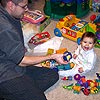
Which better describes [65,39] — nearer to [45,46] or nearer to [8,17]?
[45,46]

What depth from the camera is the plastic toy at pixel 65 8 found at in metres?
2.60

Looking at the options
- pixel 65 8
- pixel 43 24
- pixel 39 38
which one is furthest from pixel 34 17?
pixel 65 8

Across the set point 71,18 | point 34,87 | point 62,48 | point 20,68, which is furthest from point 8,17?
point 71,18

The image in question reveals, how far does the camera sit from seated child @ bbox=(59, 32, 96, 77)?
74.3 inches

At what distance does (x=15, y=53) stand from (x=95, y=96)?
0.76m

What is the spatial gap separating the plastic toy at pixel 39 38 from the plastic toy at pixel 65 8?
368 mm

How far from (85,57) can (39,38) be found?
611 millimetres

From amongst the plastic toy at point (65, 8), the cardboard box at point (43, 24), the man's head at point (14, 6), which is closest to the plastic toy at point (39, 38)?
the cardboard box at point (43, 24)

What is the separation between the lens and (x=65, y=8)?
2645 millimetres

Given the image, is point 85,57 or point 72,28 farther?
point 72,28

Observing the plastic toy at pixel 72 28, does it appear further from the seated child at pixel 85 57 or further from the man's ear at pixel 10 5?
the man's ear at pixel 10 5

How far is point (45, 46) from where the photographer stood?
2270 millimetres

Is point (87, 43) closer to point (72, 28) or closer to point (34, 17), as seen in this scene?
point (72, 28)

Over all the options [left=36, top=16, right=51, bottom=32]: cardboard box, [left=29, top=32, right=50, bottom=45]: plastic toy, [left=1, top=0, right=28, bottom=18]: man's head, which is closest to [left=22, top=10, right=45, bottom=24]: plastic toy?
[left=36, top=16, right=51, bottom=32]: cardboard box
